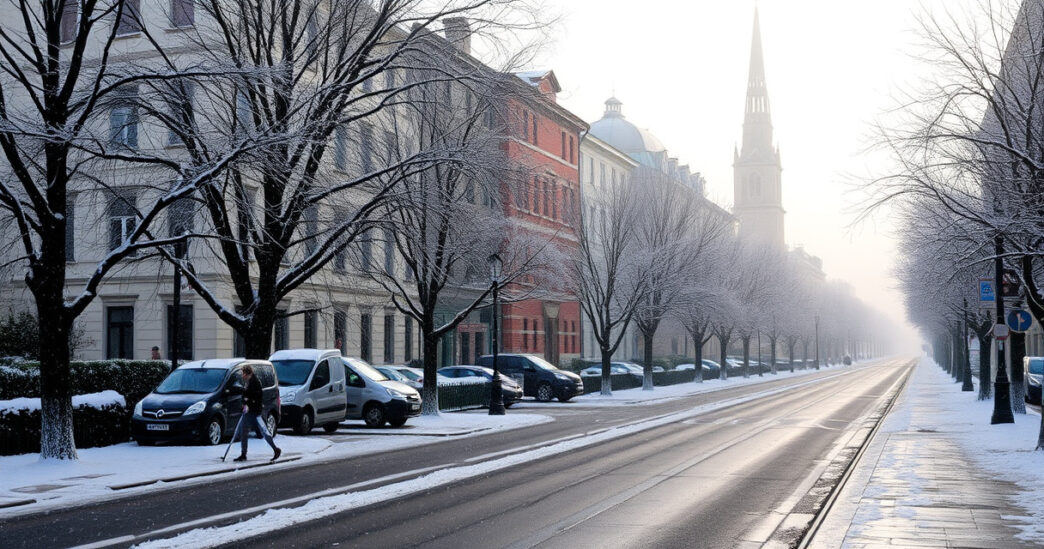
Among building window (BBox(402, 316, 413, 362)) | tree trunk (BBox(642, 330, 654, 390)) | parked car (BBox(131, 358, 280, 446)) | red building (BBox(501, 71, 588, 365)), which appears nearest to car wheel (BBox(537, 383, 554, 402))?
building window (BBox(402, 316, 413, 362))

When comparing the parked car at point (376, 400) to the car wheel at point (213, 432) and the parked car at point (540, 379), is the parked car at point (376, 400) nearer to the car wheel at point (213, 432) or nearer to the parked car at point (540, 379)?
the car wheel at point (213, 432)

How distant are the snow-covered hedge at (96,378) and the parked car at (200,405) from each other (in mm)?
1181

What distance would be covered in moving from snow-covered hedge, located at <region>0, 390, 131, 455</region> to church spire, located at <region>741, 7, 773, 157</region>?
167m

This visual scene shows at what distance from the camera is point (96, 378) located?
25156mm

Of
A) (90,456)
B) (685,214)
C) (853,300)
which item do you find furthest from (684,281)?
(853,300)

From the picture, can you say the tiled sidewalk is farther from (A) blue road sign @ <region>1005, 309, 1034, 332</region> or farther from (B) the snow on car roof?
(B) the snow on car roof

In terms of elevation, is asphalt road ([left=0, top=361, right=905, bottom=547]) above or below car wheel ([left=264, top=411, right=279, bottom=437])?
below

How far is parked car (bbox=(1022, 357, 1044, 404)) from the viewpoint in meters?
38.8

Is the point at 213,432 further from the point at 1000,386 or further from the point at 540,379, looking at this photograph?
the point at 540,379

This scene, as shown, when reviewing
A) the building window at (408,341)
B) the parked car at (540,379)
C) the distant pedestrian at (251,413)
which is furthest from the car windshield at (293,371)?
the building window at (408,341)

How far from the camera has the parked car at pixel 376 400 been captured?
27594mm

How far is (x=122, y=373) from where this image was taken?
87.3 feet

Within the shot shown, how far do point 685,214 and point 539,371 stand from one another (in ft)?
57.8

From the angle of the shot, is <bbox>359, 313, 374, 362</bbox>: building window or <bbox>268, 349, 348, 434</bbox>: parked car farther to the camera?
<bbox>359, 313, 374, 362</bbox>: building window
